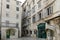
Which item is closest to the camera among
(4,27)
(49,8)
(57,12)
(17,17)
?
(57,12)

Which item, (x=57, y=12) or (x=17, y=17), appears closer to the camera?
(x=57, y=12)

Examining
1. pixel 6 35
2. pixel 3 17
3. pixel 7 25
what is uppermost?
pixel 3 17

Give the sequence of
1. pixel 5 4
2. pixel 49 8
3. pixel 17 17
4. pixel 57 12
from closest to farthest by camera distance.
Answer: pixel 57 12, pixel 49 8, pixel 5 4, pixel 17 17

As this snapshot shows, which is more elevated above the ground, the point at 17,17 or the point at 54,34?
the point at 17,17

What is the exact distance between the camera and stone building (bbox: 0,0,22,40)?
121 feet

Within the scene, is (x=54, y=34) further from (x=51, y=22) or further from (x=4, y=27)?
(x=4, y=27)

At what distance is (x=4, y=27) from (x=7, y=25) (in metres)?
1.27

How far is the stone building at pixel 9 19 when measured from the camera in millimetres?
36838

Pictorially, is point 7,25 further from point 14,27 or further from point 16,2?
point 16,2

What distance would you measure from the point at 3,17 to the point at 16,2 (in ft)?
22.9

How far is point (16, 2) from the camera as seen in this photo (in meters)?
42.1

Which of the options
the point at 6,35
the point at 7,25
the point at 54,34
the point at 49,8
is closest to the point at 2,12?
the point at 7,25

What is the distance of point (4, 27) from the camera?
3641cm

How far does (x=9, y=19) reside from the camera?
3962cm
